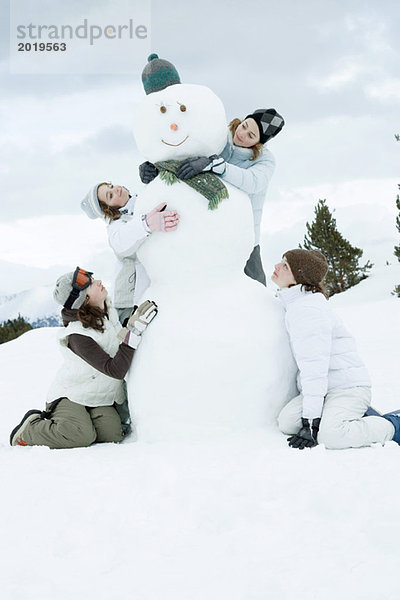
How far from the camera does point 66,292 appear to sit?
10.8ft

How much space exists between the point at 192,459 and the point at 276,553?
832mm

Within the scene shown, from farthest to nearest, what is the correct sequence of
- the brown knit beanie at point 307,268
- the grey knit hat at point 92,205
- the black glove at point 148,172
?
the grey knit hat at point 92,205, the black glove at point 148,172, the brown knit beanie at point 307,268

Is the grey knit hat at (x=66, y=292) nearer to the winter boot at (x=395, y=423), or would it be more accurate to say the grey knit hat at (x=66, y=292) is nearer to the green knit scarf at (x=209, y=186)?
the green knit scarf at (x=209, y=186)

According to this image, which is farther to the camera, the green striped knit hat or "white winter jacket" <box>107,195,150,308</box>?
the green striped knit hat

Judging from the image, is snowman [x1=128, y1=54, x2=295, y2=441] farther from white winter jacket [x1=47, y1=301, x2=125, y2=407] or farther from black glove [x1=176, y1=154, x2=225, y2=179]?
white winter jacket [x1=47, y1=301, x2=125, y2=407]

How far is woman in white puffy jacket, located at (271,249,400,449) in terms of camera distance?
291 centimetres

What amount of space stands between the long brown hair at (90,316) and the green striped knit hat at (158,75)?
1289 millimetres

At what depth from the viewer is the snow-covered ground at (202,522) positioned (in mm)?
1859

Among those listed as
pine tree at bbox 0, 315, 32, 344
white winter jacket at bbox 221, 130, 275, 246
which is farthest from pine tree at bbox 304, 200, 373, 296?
white winter jacket at bbox 221, 130, 275, 246

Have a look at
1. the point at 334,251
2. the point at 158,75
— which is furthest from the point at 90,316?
the point at 334,251

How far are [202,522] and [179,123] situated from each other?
207 cm

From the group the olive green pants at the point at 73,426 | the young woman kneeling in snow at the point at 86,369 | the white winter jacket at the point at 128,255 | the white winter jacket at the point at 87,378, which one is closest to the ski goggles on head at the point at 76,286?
the young woman kneeling in snow at the point at 86,369

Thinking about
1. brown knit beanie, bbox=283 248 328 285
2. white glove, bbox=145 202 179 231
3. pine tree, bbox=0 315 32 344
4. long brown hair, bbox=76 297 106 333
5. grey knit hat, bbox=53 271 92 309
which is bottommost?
pine tree, bbox=0 315 32 344

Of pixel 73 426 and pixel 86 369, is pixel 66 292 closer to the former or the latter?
pixel 86 369
